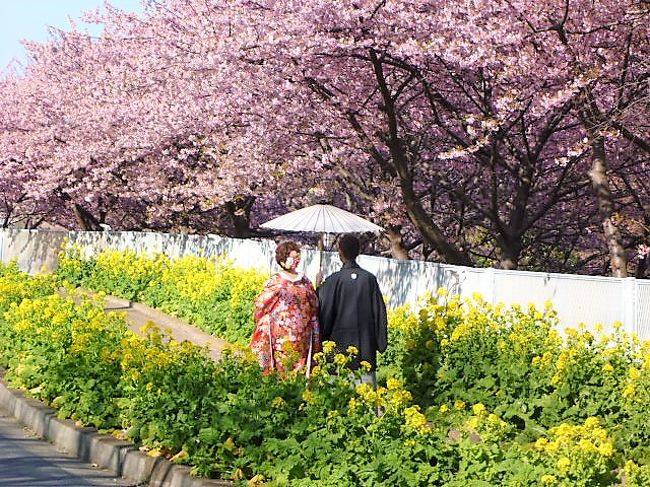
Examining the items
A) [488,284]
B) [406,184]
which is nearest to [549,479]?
[488,284]

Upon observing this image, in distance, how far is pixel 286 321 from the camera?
1033 centimetres

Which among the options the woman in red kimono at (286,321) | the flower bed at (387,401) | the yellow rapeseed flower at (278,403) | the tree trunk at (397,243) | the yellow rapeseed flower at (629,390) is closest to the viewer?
the flower bed at (387,401)

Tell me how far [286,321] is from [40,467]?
227 centimetres

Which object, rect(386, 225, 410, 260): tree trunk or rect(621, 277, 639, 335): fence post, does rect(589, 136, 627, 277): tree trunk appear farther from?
rect(386, 225, 410, 260): tree trunk

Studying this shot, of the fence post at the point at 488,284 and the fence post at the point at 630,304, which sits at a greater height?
the fence post at the point at 488,284

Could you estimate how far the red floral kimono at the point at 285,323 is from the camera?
1034 centimetres

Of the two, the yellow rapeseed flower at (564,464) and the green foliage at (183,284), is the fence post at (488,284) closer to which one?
the green foliage at (183,284)

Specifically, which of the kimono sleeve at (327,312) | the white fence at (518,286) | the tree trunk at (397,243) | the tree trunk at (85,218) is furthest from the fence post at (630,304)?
the tree trunk at (85,218)

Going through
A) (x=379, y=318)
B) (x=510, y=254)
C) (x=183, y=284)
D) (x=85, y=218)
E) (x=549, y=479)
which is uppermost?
(x=85, y=218)

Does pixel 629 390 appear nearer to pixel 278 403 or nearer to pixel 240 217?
pixel 278 403

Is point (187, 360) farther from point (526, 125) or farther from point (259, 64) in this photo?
point (526, 125)

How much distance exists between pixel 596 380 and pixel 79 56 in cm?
3621

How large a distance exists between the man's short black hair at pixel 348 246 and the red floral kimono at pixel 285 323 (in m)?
0.42

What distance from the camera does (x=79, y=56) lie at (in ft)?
146
